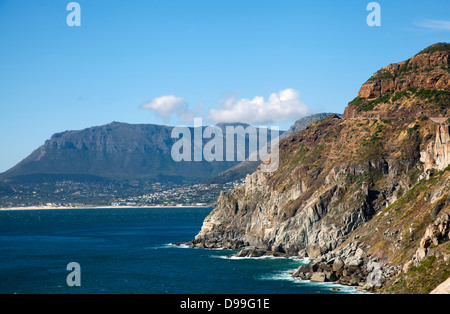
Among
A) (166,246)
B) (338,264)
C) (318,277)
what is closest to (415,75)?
(338,264)

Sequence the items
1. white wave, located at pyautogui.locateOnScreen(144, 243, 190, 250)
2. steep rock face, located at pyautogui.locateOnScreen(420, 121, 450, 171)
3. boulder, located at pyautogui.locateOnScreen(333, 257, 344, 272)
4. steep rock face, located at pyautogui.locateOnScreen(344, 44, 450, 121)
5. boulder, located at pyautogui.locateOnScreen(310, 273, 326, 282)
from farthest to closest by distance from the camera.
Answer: white wave, located at pyautogui.locateOnScreen(144, 243, 190, 250), steep rock face, located at pyautogui.locateOnScreen(344, 44, 450, 121), steep rock face, located at pyautogui.locateOnScreen(420, 121, 450, 171), boulder, located at pyautogui.locateOnScreen(333, 257, 344, 272), boulder, located at pyautogui.locateOnScreen(310, 273, 326, 282)

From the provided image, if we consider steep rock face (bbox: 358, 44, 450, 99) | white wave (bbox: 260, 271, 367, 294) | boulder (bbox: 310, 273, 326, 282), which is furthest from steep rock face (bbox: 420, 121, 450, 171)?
steep rock face (bbox: 358, 44, 450, 99)

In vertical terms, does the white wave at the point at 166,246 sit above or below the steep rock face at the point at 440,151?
below

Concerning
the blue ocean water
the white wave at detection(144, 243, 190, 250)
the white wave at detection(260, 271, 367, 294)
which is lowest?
the white wave at detection(144, 243, 190, 250)

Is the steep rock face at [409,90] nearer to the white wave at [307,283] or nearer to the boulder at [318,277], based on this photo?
the white wave at [307,283]

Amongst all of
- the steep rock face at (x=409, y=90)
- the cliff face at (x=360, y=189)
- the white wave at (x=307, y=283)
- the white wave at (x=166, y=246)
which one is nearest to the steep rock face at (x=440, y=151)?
the cliff face at (x=360, y=189)

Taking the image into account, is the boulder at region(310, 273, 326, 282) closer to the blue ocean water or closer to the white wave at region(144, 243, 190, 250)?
the blue ocean water

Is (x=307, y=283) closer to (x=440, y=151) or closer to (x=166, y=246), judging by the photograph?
(x=440, y=151)

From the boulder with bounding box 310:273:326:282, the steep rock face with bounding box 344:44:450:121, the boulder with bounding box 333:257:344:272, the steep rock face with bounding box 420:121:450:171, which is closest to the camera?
the boulder with bounding box 310:273:326:282
